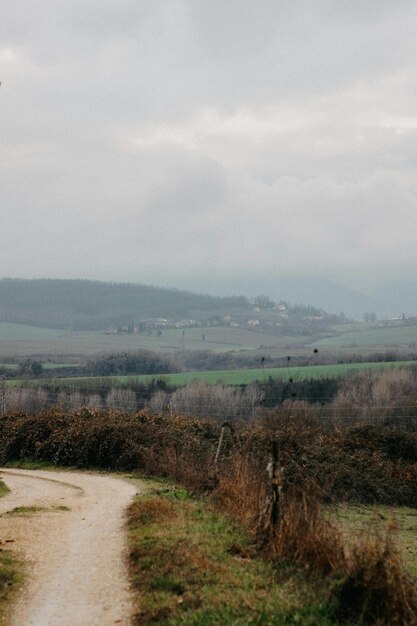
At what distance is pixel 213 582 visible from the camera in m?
10.3

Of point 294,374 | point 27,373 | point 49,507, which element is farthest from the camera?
point 27,373

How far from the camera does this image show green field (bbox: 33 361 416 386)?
83188 mm

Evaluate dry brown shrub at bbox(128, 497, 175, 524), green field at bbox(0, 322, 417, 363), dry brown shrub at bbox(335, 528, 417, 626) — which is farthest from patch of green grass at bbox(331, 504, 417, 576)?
green field at bbox(0, 322, 417, 363)

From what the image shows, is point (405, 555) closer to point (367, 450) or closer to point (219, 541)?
point (219, 541)

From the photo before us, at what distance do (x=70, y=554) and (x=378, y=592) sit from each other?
6.45 m

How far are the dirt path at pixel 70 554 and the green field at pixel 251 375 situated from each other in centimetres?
A: 5806

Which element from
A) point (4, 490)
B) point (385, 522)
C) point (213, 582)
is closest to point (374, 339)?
point (385, 522)

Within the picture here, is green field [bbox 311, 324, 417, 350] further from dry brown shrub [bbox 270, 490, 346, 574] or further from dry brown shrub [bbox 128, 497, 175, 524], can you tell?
dry brown shrub [bbox 270, 490, 346, 574]

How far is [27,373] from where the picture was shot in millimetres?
106812

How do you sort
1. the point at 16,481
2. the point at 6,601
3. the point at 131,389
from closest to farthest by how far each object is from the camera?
1. the point at 6,601
2. the point at 16,481
3. the point at 131,389

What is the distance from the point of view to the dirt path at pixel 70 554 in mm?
9641

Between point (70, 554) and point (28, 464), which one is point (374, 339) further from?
point (70, 554)

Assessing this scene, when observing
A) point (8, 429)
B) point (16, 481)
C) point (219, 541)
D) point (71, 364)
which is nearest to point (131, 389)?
point (71, 364)

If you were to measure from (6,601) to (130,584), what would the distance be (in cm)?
193
